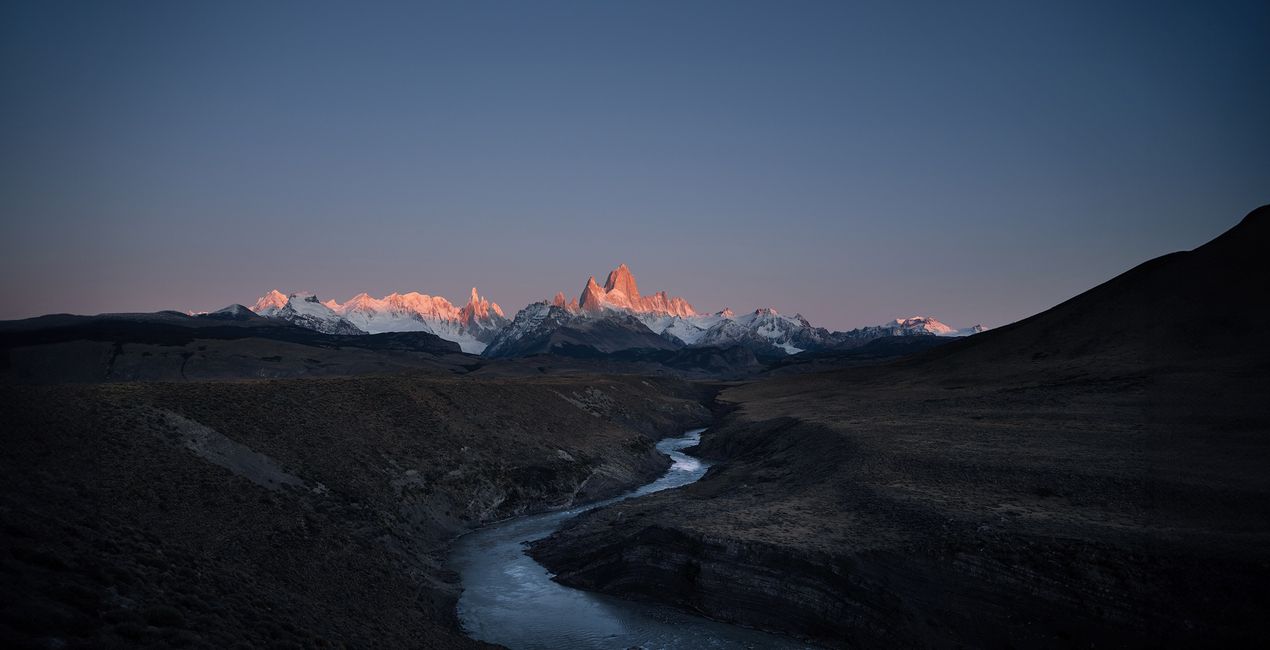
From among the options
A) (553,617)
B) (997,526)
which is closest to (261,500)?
(553,617)

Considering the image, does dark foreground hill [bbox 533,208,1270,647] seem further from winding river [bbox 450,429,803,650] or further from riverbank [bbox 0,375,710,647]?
riverbank [bbox 0,375,710,647]

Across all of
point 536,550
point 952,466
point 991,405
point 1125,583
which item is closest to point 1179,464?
point 952,466

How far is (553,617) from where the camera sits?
33.2m

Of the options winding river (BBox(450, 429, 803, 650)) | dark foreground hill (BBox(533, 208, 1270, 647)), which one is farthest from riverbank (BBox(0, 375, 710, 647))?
dark foreground hill (BBox(533, 208, 1270, 647))

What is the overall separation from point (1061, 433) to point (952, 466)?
15.8 m

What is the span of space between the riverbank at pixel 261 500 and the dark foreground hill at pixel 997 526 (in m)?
11.8

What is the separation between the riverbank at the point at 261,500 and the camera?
17672mm

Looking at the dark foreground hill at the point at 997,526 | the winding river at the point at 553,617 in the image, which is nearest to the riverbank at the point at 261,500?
the winding river at the point at 553,617

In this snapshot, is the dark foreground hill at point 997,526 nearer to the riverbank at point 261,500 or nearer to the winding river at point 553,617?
the winding river at point 553,617

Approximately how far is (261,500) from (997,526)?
41720mm

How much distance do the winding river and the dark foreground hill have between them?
139 cm

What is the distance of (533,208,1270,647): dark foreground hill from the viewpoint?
2695 cm

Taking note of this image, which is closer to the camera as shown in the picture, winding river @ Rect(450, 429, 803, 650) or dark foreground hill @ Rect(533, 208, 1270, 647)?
dark foreground hill @ Rect(533, 208, 1270, 647)

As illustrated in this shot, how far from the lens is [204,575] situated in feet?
72.6
